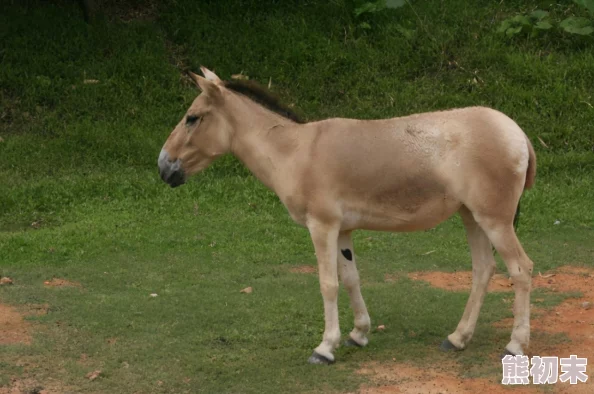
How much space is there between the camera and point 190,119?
7496mm

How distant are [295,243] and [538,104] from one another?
18.9ft

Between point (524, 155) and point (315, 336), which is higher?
point (524, 155)

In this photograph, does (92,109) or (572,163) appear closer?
(572,163)

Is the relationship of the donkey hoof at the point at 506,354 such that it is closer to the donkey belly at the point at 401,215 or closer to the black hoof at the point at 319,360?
the donkey belly at the point at 401,215

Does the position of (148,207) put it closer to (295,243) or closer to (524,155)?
(295,243)

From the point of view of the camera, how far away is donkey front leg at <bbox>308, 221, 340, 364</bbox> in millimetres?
7090

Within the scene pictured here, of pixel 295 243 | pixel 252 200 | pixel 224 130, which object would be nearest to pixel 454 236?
pixel 295 243

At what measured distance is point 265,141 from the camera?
742 centimetres

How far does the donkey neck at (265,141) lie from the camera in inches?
289

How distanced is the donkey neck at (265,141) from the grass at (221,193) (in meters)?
1.46

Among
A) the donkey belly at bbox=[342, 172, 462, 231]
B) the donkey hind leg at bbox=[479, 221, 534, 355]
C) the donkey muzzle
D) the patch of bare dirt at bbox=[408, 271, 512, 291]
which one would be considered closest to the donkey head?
the donkey muzzle

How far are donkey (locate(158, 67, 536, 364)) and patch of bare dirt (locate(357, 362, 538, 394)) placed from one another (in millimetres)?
444

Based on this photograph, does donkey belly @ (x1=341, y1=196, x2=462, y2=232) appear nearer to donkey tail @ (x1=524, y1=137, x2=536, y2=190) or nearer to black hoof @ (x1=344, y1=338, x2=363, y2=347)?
donkey tail @ (x1=524, y1=137, x2=536, y2=190)

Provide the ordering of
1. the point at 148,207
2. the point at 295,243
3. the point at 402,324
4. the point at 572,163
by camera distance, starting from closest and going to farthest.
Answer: the point at 402,324 → the point at 295,243 → the point at 148,207 → the point at 572,163
